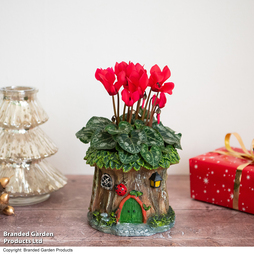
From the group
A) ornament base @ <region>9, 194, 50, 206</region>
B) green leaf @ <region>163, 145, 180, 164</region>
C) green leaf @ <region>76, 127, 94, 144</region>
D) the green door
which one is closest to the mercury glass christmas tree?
ornament base @ <region>9, 194, 50, 206</region>

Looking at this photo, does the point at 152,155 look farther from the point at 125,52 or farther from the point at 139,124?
the point at 125,52

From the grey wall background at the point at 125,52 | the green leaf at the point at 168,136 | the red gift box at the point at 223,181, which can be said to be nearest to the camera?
the green leaf at the point at 168,136

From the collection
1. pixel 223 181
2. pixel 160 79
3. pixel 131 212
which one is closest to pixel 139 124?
pixel 160 79

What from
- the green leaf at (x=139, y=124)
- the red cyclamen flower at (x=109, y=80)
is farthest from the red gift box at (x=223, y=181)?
the red cyclamen flower at (x=109, y=80)

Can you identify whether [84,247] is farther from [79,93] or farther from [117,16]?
[117,16]

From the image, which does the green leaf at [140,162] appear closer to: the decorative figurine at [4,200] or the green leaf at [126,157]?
the green leaf at [126,157]

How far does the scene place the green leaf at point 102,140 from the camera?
1039 mm

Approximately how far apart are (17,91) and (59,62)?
383mm

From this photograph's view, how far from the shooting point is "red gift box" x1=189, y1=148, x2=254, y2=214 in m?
1.22

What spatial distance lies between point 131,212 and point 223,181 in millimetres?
397

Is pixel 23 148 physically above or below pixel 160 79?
below

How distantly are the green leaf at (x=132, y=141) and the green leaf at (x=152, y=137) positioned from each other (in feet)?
0.09

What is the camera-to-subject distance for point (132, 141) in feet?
3.35

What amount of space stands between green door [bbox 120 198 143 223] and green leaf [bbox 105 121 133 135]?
21 centimetres
